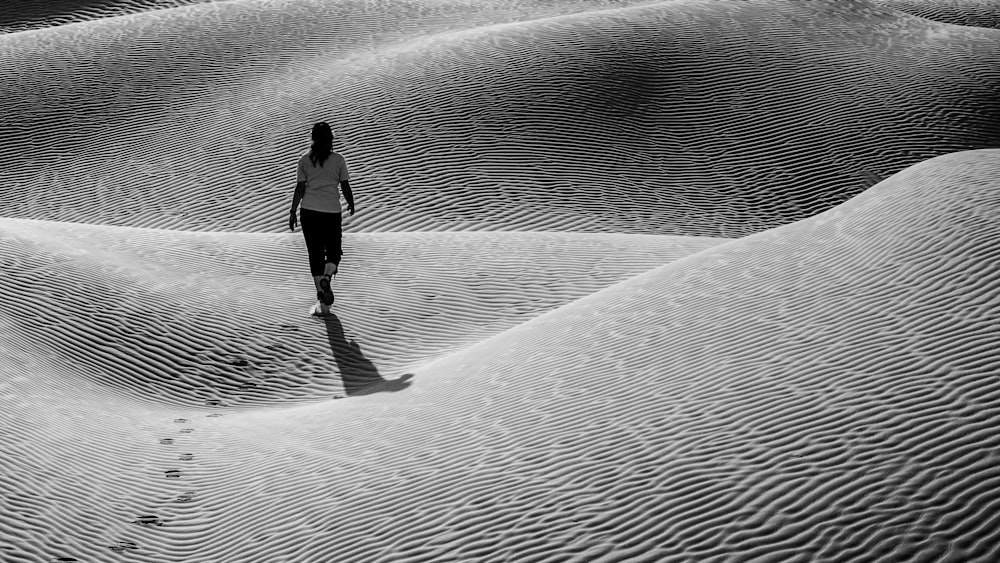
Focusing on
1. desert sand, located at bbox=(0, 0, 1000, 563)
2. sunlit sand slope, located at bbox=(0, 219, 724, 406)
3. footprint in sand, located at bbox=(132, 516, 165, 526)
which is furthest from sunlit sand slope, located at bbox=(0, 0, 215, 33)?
footprint in sand, located at bbox=(132, 516, 165, 526)

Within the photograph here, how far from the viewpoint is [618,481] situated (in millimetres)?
5137

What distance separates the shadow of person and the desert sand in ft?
0.18

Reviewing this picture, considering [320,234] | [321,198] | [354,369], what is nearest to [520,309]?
[354,369]

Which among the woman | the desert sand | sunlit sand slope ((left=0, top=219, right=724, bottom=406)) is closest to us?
the desert sand

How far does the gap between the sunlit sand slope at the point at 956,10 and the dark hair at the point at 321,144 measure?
33.7 m

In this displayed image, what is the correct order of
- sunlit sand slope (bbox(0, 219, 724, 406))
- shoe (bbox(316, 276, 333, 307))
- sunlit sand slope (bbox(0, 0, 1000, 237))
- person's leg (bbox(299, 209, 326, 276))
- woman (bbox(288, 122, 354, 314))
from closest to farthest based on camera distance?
sunlit sand slope (bbox(0, 219, 724, 406)) → woman (bbox(288, 122, 354, 314)) → person's leg (bbox(299, 209, 326, 276)) → shoe (bbox(316, 276, 333, 307)) → sunlit sand slope (bbox(0, 0, 1000, 237))

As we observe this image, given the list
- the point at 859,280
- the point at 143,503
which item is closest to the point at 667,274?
the point at 859,280

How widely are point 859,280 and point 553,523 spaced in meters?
3.76

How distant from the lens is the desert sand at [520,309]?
4996 millimetres

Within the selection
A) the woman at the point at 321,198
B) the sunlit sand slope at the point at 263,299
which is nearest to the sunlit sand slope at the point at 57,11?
the sunlit sand slope at the point at 263,299

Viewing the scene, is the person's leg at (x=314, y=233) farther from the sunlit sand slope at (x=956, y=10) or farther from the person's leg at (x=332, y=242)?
the sunlit sand slope at (x=956, y=10)

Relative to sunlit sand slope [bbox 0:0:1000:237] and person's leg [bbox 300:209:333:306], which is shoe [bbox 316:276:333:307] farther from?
sunlit sand slope [bbox 0:0:1000:237]

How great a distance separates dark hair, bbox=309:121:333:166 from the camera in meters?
9.02

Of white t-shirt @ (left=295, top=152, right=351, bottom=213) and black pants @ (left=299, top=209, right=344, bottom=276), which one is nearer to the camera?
white t-shirt @ (left=295, top=152, right=351, bottom=213)
